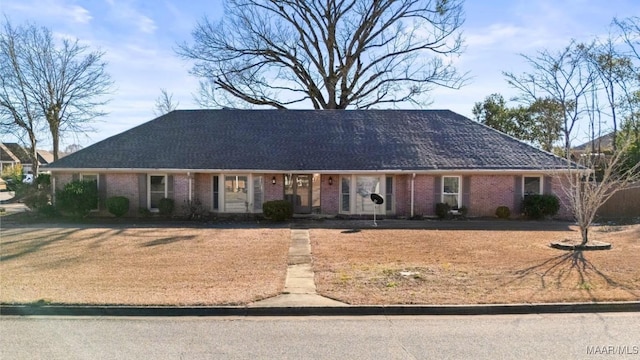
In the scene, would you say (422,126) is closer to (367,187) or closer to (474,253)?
(367,187)

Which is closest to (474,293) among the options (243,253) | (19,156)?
(243,253)

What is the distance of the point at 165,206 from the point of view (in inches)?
818

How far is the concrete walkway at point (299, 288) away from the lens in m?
7.55

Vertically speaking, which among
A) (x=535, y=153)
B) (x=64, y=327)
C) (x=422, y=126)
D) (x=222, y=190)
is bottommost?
(x=64, y=327)

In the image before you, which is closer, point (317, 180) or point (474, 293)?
point (474, 293)

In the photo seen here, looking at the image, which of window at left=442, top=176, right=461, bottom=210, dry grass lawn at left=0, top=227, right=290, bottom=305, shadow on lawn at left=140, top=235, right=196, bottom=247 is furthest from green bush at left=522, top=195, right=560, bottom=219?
shadow on lawn at left=140, top=235, right=196, bottom=247

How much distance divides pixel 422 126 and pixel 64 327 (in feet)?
71.4

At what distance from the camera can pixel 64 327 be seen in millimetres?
6566

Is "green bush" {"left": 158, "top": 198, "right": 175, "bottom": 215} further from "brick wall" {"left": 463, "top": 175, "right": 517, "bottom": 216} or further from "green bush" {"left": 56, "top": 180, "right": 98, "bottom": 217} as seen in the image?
"brick wall" {"left": 463, "top": 175, "right": 517, "bottom": 216}

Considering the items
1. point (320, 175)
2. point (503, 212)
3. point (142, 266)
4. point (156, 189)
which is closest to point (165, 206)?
point (156, 189)

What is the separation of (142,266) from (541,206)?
1740 centimetres

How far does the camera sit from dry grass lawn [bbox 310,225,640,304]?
8031mm

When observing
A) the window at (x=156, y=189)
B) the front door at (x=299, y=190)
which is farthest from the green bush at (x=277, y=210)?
the window at (x=156, y=189)

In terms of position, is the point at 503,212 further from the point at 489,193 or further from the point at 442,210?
the point at 442,210
